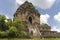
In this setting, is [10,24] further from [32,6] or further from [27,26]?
[32,6]

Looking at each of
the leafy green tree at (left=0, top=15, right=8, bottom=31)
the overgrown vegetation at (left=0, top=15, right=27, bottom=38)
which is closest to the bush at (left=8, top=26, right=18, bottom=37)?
the overgrown vegetation at (left=0, top=15, right=27, bottom=38)

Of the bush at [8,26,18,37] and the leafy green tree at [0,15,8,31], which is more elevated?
the leafy green tree at [0,15,8,31]

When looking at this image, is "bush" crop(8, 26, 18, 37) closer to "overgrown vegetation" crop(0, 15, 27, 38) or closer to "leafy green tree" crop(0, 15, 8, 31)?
"overgrown vegetation" crop(0, 15, 27, 38)

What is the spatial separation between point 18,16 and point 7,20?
33.6ft

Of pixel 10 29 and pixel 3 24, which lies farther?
pixel 3 24

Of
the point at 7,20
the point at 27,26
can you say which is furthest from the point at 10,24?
the point at 27,26

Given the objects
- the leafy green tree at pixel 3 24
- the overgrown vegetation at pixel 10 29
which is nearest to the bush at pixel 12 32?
the overgrown vegetation at pixel 10 29

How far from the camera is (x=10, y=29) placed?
5550 centimetres

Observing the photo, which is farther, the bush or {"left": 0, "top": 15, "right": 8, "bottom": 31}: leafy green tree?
{"left": 0, "top": 15, "right": 8, "bottom": 31}: leafy green tree

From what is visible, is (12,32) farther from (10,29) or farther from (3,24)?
(3,24)

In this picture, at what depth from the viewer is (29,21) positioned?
235 ft

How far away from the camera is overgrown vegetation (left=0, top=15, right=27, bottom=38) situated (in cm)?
5510

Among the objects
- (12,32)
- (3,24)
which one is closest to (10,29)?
(12,32)

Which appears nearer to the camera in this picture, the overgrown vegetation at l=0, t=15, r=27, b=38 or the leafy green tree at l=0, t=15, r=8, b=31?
the overgrown vegetation at l=0, t=15, r=27, b=38
